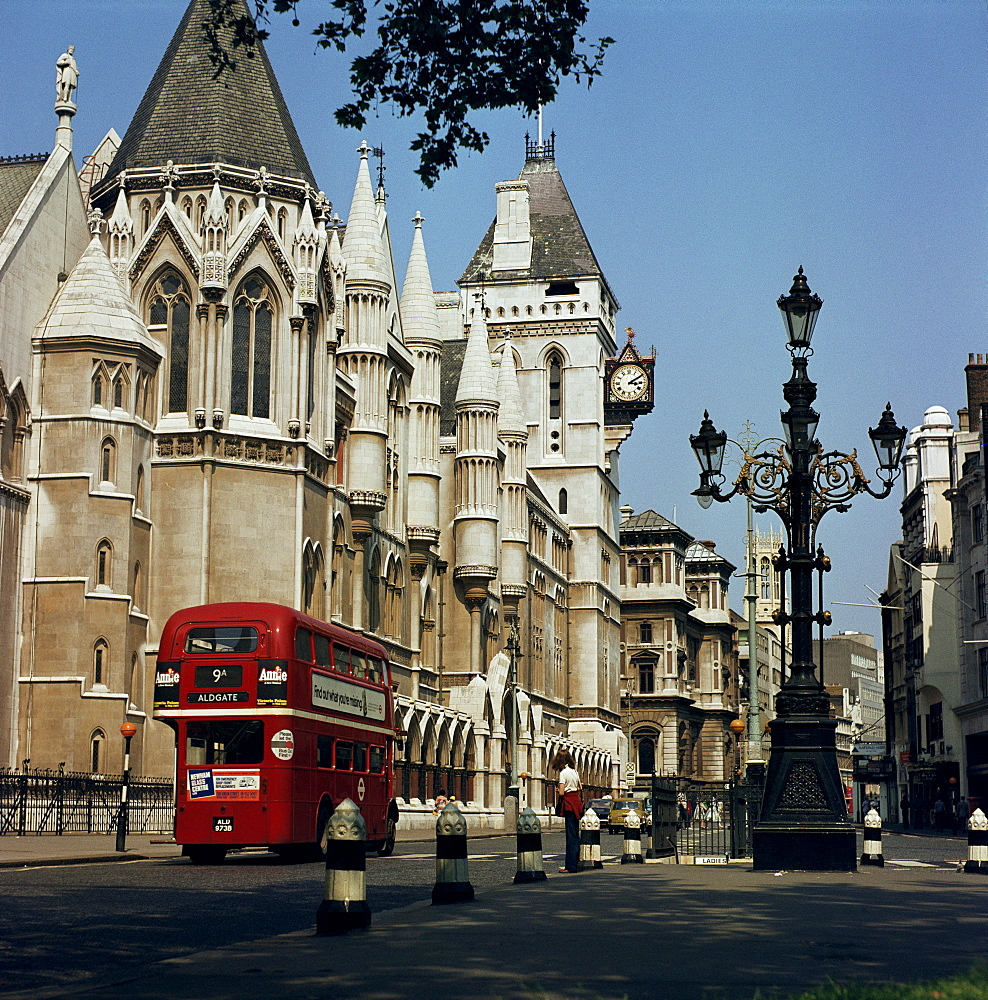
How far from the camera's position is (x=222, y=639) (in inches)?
963

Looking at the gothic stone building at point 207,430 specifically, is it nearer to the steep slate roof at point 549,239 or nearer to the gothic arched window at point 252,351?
the gothic arched window at point 252,351

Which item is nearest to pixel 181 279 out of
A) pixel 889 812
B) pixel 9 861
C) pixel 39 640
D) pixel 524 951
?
pixel 39 640

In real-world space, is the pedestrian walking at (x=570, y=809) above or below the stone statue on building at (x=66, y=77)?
below

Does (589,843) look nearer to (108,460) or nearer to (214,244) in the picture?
(108,460)

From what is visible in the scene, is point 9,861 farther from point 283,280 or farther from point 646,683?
point 646,683

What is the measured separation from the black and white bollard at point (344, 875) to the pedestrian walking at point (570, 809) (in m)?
9.77

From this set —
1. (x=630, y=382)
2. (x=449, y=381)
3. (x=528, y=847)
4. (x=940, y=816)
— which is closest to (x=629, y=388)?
(x=630, y=382)

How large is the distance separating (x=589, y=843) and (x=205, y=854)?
22.7 ft

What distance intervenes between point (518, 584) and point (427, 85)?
61.3 meters

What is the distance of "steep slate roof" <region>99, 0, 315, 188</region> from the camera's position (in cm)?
4797

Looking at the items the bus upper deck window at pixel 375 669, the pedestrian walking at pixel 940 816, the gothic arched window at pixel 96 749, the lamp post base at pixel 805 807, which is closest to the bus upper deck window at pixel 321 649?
the bus upper deck window at pixel 375 669

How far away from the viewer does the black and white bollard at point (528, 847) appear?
62.0 feet

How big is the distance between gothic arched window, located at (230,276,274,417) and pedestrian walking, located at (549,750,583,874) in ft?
85.7

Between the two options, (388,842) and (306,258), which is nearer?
(388,842)
